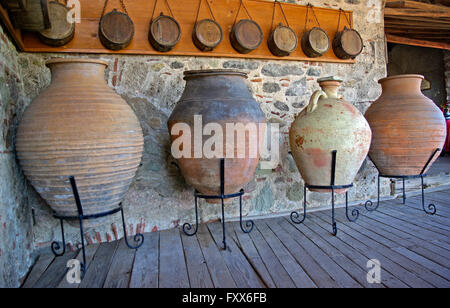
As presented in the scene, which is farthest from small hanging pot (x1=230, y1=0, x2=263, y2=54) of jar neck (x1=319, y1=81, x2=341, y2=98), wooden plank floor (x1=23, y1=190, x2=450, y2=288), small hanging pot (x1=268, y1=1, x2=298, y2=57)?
wooden plank floor (x1=23, y1=190, x2=450, y2=288)

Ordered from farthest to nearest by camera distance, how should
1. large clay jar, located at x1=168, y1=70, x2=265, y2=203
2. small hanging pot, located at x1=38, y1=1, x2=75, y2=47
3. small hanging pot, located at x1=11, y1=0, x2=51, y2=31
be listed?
small hanging pot, located at x1=38, y1=1, x2=75, y2=47, large clay jar, located at x1=168, y1=70, x2=265, y2=203, small hanging pot, located at x1=11, y1=0, x2=51, y2=31

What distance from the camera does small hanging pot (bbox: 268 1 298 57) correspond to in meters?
2.40

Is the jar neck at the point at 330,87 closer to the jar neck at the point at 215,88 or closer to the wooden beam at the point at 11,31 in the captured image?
the jar neck at the point at 215,88

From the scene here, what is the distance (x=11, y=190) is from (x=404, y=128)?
2.66 m

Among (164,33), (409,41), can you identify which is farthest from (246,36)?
(409,41)

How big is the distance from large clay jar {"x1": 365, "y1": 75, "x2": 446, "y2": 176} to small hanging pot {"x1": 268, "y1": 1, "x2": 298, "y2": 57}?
2.74ft

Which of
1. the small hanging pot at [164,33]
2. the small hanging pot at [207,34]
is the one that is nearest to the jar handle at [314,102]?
the small hanging pot at [207,34]

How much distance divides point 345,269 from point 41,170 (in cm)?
168

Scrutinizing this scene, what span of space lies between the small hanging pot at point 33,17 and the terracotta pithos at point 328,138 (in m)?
1.71

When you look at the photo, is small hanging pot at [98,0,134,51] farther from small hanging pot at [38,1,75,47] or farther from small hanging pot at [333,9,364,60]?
small hanging pot at [333,9,364,60]

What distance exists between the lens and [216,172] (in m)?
1.83

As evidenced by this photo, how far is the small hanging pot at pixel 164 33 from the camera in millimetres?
2121
